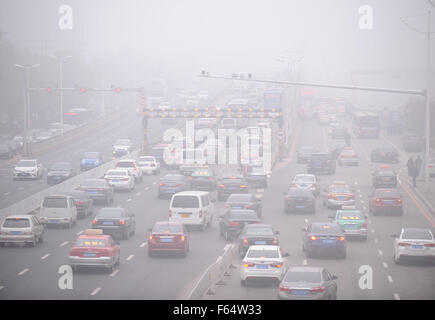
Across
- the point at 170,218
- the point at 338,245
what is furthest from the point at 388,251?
the point at 170,218

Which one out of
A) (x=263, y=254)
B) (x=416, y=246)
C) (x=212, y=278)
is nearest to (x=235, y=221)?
(x=416, y=246)

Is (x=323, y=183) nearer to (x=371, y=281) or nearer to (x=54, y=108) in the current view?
(x=371, y=281)

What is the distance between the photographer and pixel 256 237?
1321 inches

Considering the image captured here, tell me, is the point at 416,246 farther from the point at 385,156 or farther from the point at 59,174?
the point at 385,156

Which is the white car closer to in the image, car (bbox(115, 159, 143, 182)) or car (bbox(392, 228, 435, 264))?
car (bbox(115, 159, 143, 182))

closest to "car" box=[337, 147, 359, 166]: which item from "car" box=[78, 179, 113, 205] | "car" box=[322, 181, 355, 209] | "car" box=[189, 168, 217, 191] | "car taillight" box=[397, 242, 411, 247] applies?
"car" box=[189, 168, 217, 191]

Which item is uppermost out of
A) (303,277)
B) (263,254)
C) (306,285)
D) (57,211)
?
(303,277)

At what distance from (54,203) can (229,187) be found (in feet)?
45.5

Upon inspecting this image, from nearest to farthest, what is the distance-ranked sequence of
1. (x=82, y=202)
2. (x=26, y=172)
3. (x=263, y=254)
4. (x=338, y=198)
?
(x=263, y=254) < (x=82, y=202) < (x=338, y=198) < (x=26, y=172)

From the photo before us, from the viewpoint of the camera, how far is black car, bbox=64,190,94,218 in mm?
44406

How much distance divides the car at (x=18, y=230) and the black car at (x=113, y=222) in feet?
9.36

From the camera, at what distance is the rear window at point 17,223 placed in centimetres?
3569

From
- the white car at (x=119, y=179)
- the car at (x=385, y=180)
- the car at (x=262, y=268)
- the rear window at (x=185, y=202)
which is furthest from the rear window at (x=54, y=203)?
the car at (x=385, y=180)

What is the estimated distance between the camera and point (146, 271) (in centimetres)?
3109
